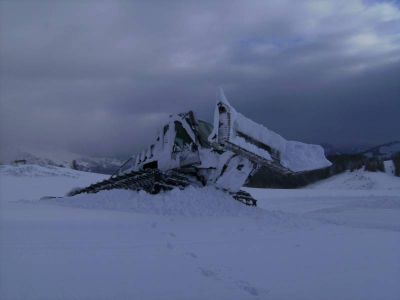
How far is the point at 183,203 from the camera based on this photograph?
331 inches

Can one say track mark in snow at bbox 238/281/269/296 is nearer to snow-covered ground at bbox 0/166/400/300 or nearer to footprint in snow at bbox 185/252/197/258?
snow-covered ground at bbox 0/166/400/300

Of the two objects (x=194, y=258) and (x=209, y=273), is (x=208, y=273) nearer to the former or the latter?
(x=209, y=273)

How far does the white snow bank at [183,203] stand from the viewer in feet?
26.7

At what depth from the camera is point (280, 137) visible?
28.3ft

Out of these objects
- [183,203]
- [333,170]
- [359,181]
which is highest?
[333,170]

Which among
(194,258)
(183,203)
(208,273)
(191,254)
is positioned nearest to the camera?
(208,273)

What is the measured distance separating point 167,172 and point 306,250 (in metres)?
5.22

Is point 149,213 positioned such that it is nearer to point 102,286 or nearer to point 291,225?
point 291,225

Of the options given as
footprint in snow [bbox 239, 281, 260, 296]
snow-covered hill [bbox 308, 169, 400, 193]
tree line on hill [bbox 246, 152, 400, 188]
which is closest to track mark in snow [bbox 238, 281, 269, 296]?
footprint in snow [bbox 239, 281, 260, 296]

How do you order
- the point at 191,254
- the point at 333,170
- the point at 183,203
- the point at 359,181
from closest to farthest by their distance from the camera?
the point at 191,254 < the point at 183,203 < the point at 359,181 < the point at 333,170

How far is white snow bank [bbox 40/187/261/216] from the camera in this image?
812cm

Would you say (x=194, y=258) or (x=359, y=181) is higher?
(x=359, y=181)

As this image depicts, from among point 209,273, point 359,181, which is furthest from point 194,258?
point 359,181

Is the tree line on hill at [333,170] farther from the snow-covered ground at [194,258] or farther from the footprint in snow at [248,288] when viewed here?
the footprint in snow at [248,288]
